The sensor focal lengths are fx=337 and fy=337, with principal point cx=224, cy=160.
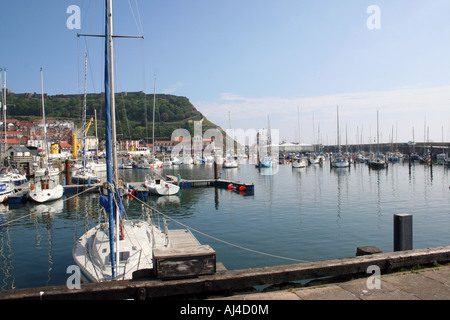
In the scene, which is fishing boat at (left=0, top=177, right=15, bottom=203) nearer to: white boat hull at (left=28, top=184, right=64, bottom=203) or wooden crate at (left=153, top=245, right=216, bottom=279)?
white boat hull at (left=28, top=184, right=64, bottom=203)

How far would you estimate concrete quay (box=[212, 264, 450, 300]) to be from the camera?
18.5 ft

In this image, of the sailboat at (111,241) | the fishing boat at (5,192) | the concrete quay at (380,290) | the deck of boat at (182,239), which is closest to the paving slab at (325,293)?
the concrete quay at (380,290)

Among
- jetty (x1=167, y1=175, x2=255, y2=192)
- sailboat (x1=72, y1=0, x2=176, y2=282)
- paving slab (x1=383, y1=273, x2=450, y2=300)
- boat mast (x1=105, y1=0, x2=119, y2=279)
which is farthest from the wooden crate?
jetty (x1=167, y1=175, x2=255, y2=192)

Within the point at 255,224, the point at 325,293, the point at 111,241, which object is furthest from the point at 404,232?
the point at 255,224

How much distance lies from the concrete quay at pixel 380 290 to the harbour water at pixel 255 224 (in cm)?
508

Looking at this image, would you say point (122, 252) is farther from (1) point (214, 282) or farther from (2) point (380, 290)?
(2) point (380, 290)

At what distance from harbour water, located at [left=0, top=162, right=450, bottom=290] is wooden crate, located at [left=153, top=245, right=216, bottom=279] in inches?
242

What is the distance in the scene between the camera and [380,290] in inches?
233

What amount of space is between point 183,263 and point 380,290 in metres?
3.48

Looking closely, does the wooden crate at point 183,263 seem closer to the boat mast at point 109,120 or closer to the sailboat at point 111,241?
the sailboat at point 111,241

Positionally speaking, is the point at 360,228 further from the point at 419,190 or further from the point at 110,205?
the point at 419,190

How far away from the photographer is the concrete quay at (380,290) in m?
5.64

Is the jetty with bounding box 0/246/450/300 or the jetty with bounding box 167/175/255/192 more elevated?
the jetty with bounding box 0/246/450/300
